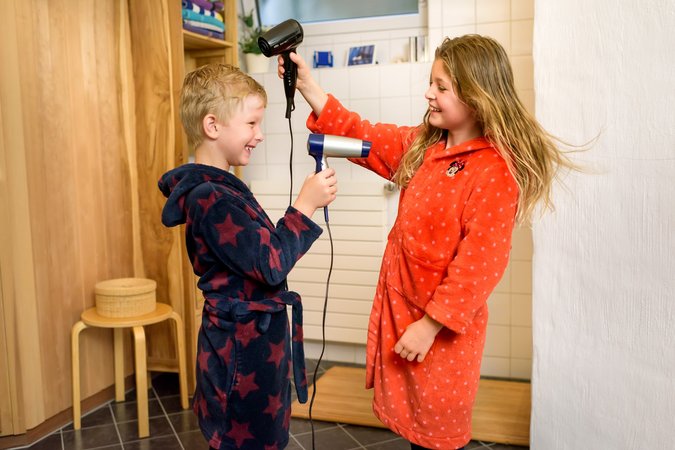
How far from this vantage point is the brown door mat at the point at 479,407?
248 cm

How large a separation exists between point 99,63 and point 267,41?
1.39 metres

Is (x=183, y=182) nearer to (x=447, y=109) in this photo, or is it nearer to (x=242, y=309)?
(x=242, y=309)

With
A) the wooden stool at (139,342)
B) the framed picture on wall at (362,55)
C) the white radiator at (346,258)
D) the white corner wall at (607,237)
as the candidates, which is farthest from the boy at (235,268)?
the framed picture on wall at (362,55)

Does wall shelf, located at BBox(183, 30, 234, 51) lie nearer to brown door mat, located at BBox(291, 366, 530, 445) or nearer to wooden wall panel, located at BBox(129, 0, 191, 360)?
wooden wall panel, located at BBox(129, 0, 191, 360)

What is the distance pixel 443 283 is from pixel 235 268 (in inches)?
19.2

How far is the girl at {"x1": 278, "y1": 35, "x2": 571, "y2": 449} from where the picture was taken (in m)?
1.52

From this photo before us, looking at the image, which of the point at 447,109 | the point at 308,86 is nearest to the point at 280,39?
the point at 308,86

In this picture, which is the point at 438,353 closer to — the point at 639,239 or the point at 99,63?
the point at 639,239

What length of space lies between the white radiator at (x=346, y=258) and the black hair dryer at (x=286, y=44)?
1.42 meters

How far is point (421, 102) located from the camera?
3.08 m

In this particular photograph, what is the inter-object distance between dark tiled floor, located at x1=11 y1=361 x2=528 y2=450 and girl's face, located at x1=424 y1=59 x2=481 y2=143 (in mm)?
1281

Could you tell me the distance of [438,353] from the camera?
5.26 feet

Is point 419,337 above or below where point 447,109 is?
below

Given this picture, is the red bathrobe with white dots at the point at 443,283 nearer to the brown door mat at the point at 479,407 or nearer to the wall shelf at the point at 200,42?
the brown door mat at the point at 479,407
